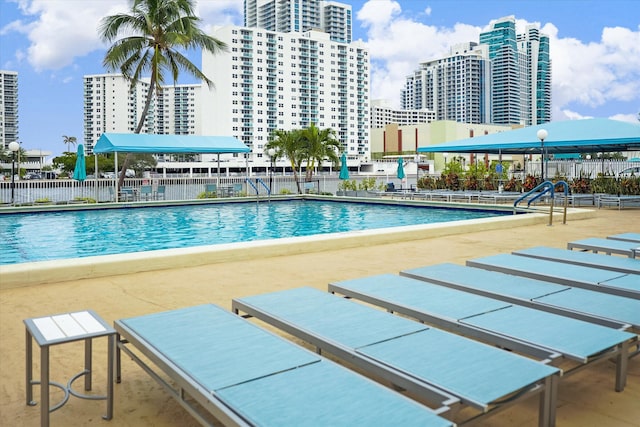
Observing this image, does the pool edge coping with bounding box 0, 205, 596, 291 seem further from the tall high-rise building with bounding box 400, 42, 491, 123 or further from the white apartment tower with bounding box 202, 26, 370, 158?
the tall high-rise building with bounding box 400, 42, 491, 123

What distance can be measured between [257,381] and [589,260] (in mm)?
3777

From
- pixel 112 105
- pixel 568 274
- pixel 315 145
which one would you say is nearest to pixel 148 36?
pixel 315 145

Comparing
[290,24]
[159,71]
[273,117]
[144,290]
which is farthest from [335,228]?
[290,24]

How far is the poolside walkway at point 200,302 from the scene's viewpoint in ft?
8.95

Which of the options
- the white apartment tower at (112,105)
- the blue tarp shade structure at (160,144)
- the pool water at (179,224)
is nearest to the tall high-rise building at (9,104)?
the white apartment tower at (112,105)

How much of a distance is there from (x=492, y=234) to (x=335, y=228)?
4.14 m

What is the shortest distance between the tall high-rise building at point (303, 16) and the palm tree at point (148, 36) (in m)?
132

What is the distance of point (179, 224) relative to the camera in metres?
13.4

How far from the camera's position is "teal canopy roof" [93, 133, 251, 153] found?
18.3 metres

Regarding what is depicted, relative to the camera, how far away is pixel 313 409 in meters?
2.06

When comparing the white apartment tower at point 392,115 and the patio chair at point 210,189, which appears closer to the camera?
the patio chair at point 210,189

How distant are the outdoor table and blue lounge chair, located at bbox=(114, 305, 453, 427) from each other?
20cm

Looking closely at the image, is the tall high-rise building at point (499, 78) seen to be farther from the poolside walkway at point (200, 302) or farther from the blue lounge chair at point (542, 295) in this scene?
the blue lounge chair at point (542, 295)

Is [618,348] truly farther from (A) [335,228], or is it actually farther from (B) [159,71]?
(B) [159,71]
